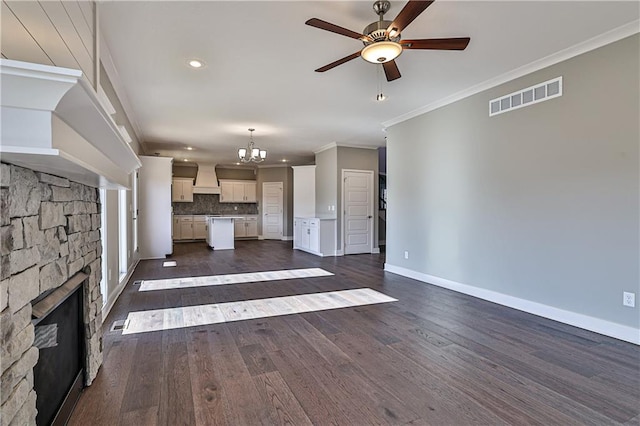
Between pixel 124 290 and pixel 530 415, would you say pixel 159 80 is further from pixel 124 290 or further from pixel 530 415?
pixel 530 415

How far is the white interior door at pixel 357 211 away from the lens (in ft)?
25.7

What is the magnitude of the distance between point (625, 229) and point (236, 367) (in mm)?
3458

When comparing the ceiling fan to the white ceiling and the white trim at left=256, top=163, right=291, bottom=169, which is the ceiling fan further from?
the white trim at left=256, top=163, right=291, bottom=169

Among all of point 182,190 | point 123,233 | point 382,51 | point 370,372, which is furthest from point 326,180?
point 370,372

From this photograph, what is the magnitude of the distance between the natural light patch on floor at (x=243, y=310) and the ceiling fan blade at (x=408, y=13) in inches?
112

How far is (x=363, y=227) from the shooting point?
8062 mm

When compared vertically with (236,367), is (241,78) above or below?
above

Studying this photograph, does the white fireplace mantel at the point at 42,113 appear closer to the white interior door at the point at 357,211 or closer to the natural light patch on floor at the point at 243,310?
the natural light patch on floor at the point at 243,310

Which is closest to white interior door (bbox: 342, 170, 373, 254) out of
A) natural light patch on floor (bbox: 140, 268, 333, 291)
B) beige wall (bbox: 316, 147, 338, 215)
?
beige wall (bbox: 316, 147, 338, 215)

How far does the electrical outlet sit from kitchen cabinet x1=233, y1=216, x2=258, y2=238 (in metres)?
10.1

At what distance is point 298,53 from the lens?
10.5 feet

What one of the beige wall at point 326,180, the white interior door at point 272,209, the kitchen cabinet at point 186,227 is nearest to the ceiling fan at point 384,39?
the beige wall at point 326,180

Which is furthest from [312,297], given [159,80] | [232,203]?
[232,203]

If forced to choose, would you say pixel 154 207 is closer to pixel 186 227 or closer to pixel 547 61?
pixel 186 227
